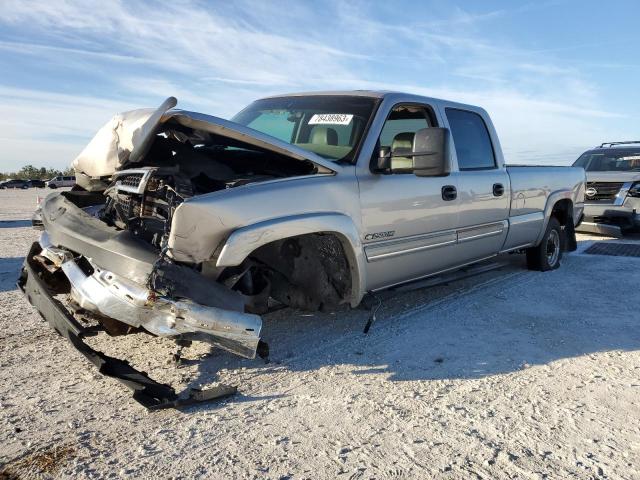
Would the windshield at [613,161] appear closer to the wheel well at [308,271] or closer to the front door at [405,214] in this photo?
the front door at [405,214]

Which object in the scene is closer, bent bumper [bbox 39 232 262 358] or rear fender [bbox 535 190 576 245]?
bent bumper [bbox 39 232 262 358]

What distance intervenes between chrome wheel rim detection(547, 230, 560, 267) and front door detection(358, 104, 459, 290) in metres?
2.72

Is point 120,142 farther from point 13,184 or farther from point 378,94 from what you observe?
point 13,184

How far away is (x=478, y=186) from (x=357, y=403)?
278cm

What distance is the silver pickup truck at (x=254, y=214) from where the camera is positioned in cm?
302

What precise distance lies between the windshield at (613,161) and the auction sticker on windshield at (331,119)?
826cm

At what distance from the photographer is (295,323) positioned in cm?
458

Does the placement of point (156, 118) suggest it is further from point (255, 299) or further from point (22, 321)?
point (22, 321)

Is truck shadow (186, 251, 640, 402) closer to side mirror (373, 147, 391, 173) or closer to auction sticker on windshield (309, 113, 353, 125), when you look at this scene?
side mirror (373, 147, 391, 173)

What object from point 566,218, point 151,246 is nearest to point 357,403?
point 151,246

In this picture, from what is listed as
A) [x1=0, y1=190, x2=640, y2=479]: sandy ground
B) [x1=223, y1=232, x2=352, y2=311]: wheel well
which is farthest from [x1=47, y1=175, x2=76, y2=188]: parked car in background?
[x1=223, y1=232, x2=352, y2=311]: wheel well

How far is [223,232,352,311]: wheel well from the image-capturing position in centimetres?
380

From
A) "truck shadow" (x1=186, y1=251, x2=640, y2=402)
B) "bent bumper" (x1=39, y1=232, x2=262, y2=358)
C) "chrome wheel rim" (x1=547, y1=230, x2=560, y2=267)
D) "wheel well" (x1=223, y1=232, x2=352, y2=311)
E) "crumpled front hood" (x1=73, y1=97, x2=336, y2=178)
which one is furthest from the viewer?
"chrome wheel rim" (x1=547, y1=230, x2=560, y2=267)

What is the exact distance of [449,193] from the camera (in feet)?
15.5
